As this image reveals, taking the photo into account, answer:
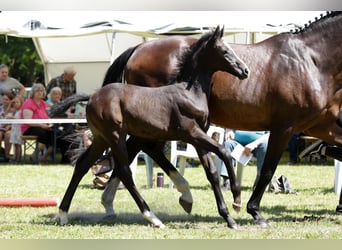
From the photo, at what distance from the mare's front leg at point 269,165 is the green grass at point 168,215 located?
0.38 ft

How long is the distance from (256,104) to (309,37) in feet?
2.78

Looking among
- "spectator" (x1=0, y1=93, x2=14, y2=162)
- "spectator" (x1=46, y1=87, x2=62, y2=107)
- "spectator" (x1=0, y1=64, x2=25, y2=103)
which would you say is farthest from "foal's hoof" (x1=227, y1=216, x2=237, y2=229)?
"spectator" (x1=0, y1=64, x2=25, y2=103)

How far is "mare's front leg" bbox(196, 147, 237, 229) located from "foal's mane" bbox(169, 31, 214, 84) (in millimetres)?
712

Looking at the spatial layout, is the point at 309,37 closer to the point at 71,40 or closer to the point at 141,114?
the point at 141,114

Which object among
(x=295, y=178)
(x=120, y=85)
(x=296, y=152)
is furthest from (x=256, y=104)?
(x=296, y=152)

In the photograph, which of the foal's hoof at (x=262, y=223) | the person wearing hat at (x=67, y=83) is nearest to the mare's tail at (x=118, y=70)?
the foal's hoof at (x=262, y=223)

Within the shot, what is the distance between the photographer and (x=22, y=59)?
28.2 metres

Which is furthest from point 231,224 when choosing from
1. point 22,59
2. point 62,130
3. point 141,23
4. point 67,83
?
point 22,59

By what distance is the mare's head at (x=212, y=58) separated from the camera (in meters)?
6.26

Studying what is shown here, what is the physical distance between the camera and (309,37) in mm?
6707

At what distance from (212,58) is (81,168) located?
160 centimetres

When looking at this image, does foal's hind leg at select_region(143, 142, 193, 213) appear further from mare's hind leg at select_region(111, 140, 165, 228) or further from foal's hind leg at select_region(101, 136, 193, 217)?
mare's hind leg at select_region(111, 140, 165, 228)

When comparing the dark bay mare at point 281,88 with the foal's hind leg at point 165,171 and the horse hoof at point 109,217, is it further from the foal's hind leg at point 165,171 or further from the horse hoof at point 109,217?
the horse hoof at point 109,217

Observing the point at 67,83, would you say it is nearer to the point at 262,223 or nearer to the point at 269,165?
the point at 269,165
